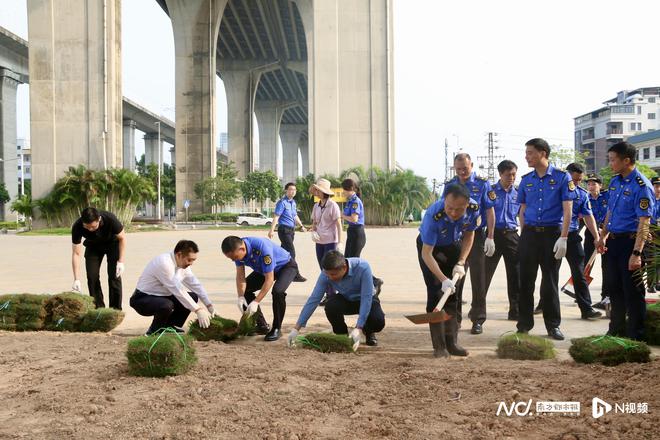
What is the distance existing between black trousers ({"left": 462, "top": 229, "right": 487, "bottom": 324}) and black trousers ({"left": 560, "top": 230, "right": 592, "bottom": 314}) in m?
1.23

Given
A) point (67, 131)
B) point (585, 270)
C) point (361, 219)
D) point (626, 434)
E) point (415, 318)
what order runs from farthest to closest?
1. point (67, 131)
2. point (361, 219)
3. point (585, 270)
4. point (415, 318)
5. point (626, 434)

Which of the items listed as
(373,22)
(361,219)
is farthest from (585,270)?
(373,22)

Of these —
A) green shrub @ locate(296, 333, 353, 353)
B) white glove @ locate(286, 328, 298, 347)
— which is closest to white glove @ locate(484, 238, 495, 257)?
green shrub @ locate(296, 333, 353, 353)

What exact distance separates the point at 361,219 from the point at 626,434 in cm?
588

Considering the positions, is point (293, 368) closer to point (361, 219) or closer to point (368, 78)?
point (361, 219)

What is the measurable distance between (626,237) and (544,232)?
32.6 inches

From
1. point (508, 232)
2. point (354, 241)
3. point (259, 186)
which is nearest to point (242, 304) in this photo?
point (354, 241)

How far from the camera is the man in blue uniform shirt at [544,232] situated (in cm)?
609

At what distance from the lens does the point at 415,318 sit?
531 cm

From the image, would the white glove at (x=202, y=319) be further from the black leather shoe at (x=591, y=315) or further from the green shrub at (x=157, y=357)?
the black leather shoe at (x=591, y=315)

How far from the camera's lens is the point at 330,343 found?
5.36 meters

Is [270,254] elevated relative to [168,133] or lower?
lower

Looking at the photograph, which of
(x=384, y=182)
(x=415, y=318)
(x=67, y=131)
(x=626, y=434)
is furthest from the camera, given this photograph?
(x=384, y=182)

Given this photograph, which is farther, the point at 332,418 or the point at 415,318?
the point at 415,318
